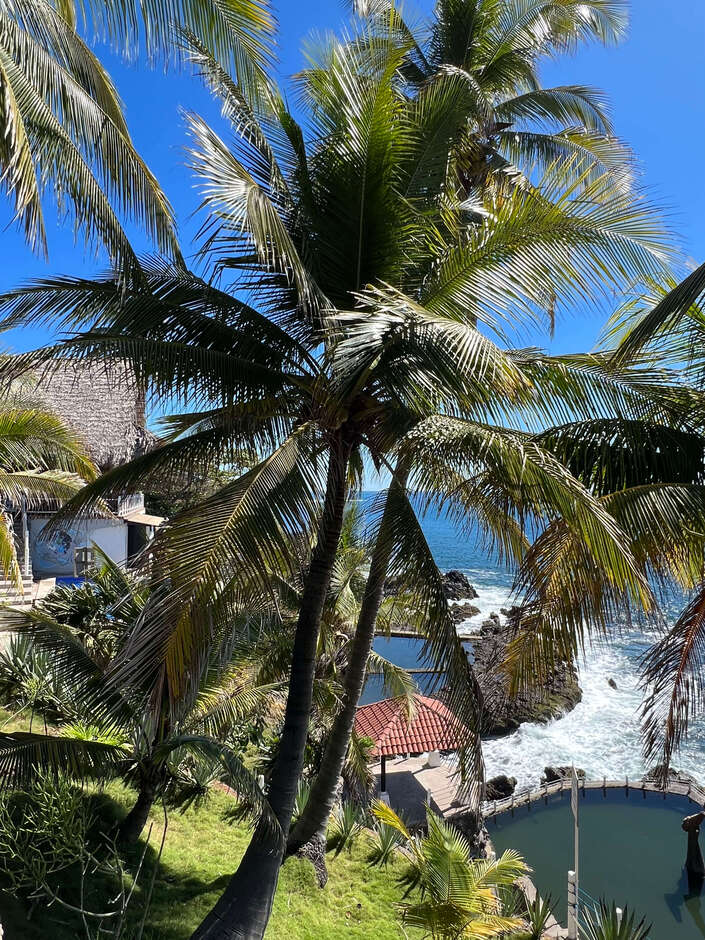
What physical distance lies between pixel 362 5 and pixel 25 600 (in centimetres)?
1278

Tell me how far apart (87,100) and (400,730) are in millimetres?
12961

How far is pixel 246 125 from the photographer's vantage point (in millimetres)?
6664

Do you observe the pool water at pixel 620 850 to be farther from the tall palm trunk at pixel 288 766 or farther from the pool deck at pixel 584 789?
the tall palm trunk at pixel 288 766

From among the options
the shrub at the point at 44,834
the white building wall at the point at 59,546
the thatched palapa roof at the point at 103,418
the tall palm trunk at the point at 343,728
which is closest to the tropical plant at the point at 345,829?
the tall palm trunk at the point at 343,728

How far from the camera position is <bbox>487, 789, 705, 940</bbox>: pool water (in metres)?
15.0

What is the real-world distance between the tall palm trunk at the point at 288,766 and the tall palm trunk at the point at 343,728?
59 centimetres

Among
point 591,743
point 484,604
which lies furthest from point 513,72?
point 484,604

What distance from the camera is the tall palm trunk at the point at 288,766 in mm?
6168

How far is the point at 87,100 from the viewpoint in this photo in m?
5.79

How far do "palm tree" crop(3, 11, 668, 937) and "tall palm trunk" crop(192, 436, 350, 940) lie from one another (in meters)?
0.02

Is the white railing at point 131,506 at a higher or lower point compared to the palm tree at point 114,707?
higher

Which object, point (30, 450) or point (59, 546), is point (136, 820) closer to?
point (30, 450)

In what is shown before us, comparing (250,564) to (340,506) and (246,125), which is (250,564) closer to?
(340,506)

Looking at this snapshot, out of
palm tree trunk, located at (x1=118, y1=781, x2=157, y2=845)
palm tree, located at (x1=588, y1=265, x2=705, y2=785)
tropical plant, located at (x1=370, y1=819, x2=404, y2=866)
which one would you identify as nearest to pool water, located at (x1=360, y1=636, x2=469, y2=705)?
tropical plant, located at (x1=370, y1=819, x2=404, y2=866)
